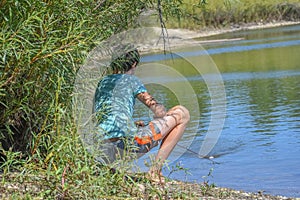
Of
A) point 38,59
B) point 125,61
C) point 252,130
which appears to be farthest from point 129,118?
point 252,130

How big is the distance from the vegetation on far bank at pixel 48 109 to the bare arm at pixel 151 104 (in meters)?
0.55

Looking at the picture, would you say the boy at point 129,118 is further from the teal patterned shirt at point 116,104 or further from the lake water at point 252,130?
the lake water at point 252,130

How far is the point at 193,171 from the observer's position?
8711 mm

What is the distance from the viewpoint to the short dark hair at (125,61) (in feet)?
20.7

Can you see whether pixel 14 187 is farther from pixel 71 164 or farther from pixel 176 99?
pixel 176 99

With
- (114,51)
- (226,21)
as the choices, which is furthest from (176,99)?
(226,21)

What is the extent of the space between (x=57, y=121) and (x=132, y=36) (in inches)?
89.2

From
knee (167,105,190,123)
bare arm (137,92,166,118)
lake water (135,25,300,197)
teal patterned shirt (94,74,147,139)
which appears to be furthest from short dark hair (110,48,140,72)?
lake water (135,25,300,197)

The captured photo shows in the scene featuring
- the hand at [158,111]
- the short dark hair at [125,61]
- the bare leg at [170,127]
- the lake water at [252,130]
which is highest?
the short dark hair at [125,61]

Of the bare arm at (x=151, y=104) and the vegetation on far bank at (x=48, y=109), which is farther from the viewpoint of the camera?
the bare arm at (x=151, y=104)

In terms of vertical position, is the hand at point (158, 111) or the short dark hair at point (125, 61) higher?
the short dark hair at point (125, 61)

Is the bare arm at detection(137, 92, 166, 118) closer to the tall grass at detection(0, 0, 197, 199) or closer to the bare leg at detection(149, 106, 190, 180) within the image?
the bare leg at detection(149, 106, 190, 180)

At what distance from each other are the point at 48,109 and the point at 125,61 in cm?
97

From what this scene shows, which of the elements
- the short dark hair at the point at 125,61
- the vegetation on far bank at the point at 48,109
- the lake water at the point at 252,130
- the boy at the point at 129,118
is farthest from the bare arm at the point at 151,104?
the lake water at the point at 252,130
